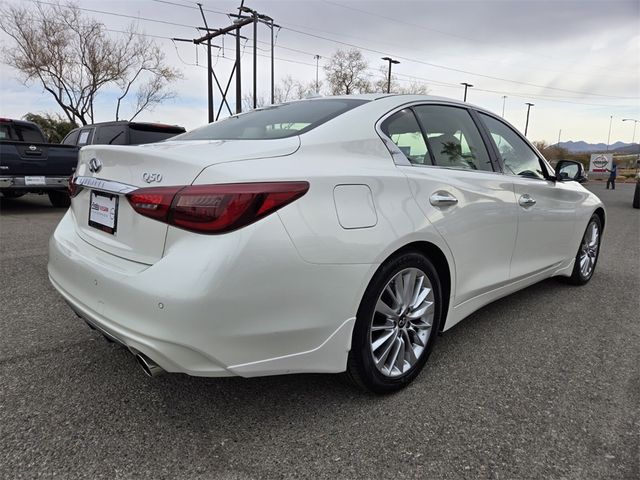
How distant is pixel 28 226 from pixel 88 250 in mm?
5910

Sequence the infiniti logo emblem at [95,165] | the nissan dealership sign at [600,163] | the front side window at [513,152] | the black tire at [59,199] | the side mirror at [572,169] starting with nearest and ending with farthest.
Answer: the infiniti logo emblem at [95,165] → the front side window at [513,152] → the side mirror at [572,169] → the black tire at [59,199] → the nissan dealership sign at [600,163]

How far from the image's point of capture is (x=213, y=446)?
190 centimetres

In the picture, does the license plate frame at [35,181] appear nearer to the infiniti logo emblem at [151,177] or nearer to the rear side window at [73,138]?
the rear side window at [73,138]

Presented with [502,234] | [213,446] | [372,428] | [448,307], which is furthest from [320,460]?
[502,234]

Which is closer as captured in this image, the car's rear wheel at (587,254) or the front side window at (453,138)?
the front side window at (453,138)

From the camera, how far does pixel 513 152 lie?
3404 millimetres

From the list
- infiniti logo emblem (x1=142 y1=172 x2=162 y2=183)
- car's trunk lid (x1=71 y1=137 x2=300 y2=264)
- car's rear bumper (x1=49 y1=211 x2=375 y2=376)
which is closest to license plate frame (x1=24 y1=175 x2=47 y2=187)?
car's trunk lid (x1=71 y1=137 x2=300 y2=264)

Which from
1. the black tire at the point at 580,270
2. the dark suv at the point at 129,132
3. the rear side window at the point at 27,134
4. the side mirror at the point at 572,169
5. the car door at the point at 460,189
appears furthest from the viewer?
the rear side window at the point at 27,134

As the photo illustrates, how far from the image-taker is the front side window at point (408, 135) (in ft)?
7.86

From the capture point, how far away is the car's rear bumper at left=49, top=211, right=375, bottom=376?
1.65 metres

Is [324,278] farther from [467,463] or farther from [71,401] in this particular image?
[71,401]

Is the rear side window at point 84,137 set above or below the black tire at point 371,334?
above

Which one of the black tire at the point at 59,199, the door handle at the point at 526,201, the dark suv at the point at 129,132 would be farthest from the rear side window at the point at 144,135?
the door handle at the point at 526,201

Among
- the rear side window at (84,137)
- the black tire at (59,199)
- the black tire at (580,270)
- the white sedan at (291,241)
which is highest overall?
the rear side window at (84,137)
